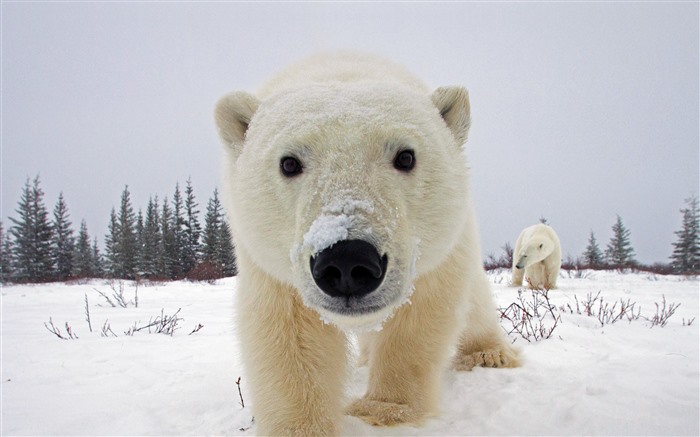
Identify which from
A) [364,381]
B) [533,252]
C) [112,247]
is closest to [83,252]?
[112,247]

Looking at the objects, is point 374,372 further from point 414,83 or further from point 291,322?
point 414,83

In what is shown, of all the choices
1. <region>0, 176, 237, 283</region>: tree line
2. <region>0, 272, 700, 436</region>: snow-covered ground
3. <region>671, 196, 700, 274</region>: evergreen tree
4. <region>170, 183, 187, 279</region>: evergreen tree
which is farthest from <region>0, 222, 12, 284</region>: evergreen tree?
<region>671, 196, 700, 274</region>: evergreen tree

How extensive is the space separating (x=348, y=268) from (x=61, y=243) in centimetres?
4419

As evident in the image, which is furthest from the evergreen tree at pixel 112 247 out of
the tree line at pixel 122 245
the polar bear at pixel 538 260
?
→ the polar bear at pixel 538 260

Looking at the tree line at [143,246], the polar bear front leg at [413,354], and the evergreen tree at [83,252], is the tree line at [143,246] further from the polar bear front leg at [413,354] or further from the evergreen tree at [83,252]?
the polar bear front leg at [413,354]

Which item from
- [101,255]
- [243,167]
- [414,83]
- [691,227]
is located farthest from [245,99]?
[101,255]

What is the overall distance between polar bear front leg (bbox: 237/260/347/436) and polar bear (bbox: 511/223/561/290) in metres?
9.90

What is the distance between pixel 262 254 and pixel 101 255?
56.0 metres

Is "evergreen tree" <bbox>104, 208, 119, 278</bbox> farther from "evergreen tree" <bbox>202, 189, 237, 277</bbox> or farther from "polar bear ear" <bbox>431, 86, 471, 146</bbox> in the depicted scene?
"polar bear ear" <bbox>431, 86, 471, 146</bbox>

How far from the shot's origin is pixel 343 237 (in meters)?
1.58

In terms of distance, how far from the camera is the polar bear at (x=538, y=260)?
11250 millimetres

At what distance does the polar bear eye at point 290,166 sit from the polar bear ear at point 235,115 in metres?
0.60

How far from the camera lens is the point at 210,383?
3086 millimetres

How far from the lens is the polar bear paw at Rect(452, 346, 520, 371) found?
3379mm
